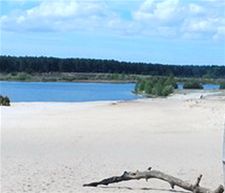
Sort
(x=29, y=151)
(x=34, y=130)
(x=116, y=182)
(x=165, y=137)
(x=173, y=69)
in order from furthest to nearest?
1. (x=173, y=69)
2. (x=34, y=130)
3. (x=165, y=137)
4. (x=29, y=151)
5. (x=116, y=182)

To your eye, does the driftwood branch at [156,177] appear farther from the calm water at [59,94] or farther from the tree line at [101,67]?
the tree line at [101,67]

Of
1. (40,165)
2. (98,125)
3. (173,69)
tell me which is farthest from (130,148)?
(173,69)

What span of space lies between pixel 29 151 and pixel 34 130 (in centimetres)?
607

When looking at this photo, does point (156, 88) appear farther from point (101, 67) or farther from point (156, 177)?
point (101, 67)

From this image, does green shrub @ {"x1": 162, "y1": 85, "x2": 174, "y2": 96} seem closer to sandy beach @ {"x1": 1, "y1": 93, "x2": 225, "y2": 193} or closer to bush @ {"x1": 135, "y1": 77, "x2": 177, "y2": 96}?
bush @ {"x1": 135, "y1": 77, "x2": 177, "y2": 96}

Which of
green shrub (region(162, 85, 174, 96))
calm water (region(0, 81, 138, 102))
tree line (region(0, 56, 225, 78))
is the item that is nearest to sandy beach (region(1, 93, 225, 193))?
calm water (region(0, 81, 138, 102))

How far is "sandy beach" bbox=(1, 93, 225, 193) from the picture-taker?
11070mm

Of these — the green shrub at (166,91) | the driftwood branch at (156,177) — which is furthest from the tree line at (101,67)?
the driftwood branch at (156,177)

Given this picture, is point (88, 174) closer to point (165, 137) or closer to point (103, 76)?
point (165, 137)

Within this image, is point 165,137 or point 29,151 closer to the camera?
point 29,151

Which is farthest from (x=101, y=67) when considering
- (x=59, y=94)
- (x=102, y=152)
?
(x=102, y=152)

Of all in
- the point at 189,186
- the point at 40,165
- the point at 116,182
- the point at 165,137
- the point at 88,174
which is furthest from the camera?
the point at 165,137

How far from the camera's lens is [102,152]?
15.5 metres

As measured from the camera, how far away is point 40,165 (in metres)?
13.1
